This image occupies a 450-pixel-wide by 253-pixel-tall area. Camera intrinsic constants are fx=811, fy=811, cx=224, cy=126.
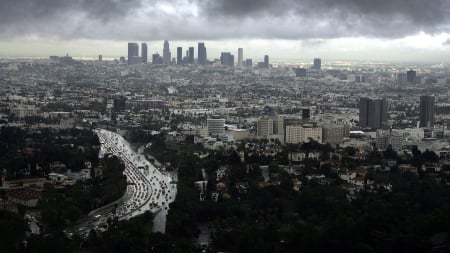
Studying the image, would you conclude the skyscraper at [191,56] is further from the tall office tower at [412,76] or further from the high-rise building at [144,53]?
the tall office tower at [412,76]

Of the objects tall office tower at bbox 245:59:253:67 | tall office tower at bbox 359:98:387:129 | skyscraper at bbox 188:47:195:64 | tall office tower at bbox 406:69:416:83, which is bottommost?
tall office tower at bbox 359:98:387:129

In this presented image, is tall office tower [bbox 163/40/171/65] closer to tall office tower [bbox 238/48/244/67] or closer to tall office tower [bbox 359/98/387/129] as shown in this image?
tall office tower [bbox 238/48/244/67]

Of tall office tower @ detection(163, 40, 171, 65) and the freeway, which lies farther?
tall office tower @ detection(163, 40, 171, 65)

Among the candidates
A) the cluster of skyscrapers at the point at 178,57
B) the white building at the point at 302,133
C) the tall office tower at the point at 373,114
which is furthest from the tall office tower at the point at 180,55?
the white building at the point at 302,133

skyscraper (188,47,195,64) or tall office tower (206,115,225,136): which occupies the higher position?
skyscraper (188,47,195,64)

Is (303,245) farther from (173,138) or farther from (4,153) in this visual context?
(173,138)

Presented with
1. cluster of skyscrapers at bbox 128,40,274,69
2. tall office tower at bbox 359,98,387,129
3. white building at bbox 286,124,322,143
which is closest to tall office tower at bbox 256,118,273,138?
white building at bbox 286,124,322,143

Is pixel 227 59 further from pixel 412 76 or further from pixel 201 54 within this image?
pixel 412 76
